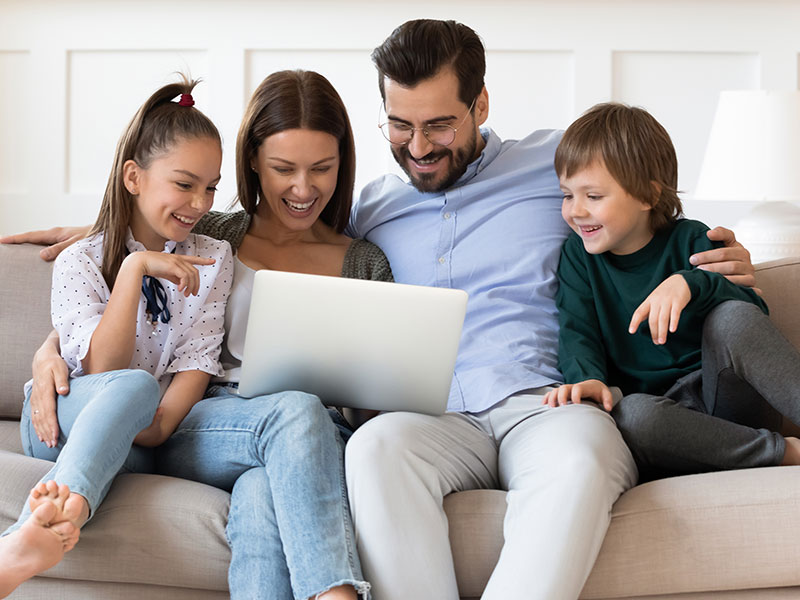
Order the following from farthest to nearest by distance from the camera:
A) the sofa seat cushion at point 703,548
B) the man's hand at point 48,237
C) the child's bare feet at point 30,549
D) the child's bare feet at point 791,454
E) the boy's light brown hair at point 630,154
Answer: the man's hand at point 48,237, the boy's light brown hair at point 630,154, the child's bare feet at point 791,454, the sofa seat cushion at point 703,548, the child's bare feet at point 30,549

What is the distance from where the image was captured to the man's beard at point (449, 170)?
180cm

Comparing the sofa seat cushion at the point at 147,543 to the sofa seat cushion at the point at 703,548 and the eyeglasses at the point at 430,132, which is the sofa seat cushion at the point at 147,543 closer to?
the sofa seat cushion at the point at 703,548

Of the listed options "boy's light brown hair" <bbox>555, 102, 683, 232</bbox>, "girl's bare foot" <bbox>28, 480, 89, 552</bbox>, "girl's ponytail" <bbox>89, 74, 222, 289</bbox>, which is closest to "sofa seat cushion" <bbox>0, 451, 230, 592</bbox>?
"girl's bare foot" <bbox>28, 480, 89, 552</bbox>

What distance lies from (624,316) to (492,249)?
0.91 feet

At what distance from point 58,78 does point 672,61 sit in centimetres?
211

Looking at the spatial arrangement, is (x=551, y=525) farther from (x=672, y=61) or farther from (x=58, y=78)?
(x=58, y=78)

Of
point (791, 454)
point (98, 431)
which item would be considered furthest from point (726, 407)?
point (98, 431)

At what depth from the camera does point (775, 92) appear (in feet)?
8.16

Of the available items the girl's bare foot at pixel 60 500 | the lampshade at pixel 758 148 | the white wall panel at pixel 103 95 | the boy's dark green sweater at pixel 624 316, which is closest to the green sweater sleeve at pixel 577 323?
the boy's dark green sweater at pixel 624 316

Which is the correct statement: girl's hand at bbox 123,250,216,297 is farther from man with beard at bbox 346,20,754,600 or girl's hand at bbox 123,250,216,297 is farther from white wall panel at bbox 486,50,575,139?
white wall panel at bbox 486,50,575,139

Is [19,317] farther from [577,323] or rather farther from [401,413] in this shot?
[577,323]

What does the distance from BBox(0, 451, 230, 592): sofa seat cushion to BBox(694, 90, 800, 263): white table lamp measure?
70.0 inches

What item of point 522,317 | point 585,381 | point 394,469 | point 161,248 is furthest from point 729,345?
point 161,248

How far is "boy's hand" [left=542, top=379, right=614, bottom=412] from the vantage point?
149cm
